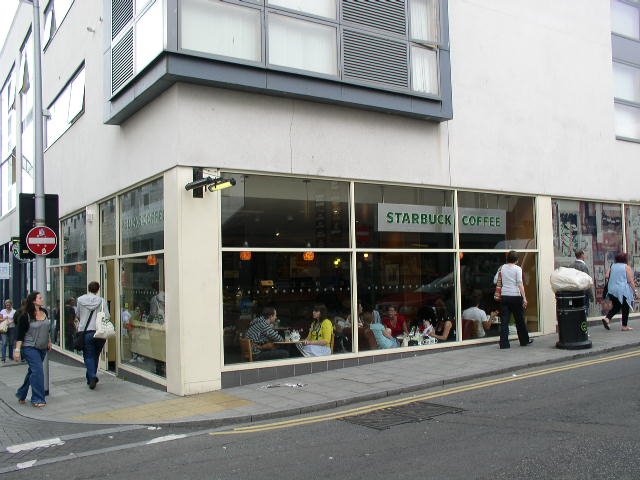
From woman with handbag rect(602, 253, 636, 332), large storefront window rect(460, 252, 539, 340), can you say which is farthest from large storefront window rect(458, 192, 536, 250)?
woman with handbag rect(602, 253, 636, 332)

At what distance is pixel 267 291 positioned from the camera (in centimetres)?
1027

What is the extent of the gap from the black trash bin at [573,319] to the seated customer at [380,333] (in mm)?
3137

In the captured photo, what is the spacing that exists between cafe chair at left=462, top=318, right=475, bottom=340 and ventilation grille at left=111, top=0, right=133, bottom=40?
28.9ft

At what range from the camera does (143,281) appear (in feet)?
35.9

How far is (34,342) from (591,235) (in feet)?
42.4

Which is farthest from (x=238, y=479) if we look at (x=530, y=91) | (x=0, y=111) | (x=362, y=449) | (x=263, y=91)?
(x=0, y=111)

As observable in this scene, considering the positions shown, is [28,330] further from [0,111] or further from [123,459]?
[0,111]

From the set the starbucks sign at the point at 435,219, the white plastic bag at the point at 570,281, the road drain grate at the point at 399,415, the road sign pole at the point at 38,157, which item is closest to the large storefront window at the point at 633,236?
the starbucks sign at the point at 435,219

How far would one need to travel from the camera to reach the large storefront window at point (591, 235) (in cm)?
1439

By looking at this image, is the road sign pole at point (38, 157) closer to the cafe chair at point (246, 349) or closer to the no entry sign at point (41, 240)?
the no entry sign at point (41, 240)

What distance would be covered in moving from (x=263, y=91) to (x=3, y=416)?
20.8ft

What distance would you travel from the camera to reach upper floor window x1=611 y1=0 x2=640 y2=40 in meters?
16.5

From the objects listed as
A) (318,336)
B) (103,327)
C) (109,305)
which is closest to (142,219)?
(103,327)

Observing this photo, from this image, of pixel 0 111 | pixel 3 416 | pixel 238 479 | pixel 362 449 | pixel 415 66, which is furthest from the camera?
pixel 0 111
